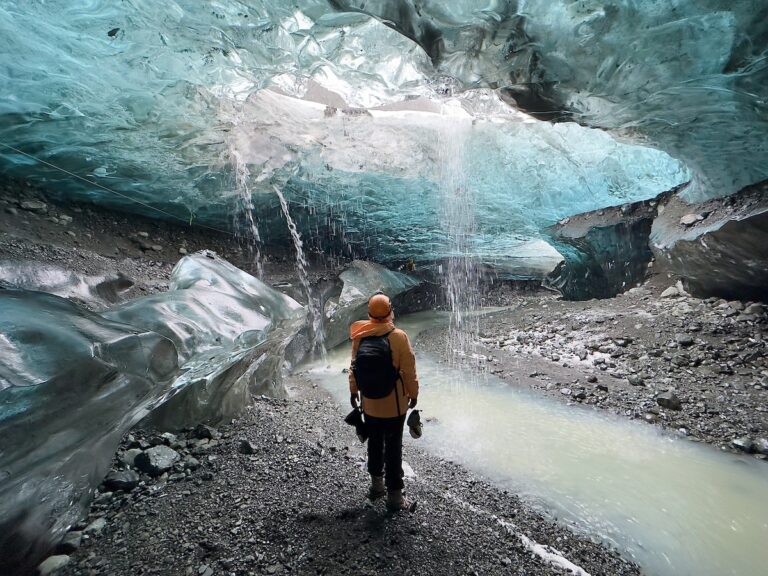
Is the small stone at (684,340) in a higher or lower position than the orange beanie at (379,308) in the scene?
lower

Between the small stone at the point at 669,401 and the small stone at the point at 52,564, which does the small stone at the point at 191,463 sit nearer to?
the small stone at the point at 52,564

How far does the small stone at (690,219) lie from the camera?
312 inches

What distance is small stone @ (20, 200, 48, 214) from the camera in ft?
22.0

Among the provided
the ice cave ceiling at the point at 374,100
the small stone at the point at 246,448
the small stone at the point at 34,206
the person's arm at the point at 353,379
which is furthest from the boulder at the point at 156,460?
the small stone at the point at 34,206

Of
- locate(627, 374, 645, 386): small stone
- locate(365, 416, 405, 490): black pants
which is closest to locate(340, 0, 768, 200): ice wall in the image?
locate(365, 416, 405, 490): black pants

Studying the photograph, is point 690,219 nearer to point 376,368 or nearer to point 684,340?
point 684,340

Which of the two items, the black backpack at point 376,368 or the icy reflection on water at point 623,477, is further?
the icy reflection on water at point 623,477

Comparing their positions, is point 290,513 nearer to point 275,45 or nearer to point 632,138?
point 275,45

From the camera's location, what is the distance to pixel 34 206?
6.81 m

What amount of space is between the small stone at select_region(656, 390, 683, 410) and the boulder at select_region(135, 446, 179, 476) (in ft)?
21.0

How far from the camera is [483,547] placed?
2.60m

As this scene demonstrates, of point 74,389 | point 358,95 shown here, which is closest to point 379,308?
point 74,389

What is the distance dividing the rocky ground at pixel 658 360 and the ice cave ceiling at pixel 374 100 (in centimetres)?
275

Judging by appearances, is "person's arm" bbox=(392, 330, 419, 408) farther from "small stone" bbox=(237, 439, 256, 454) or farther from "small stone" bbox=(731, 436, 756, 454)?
"small stone" bbox=(731, 436, 756, 454)
